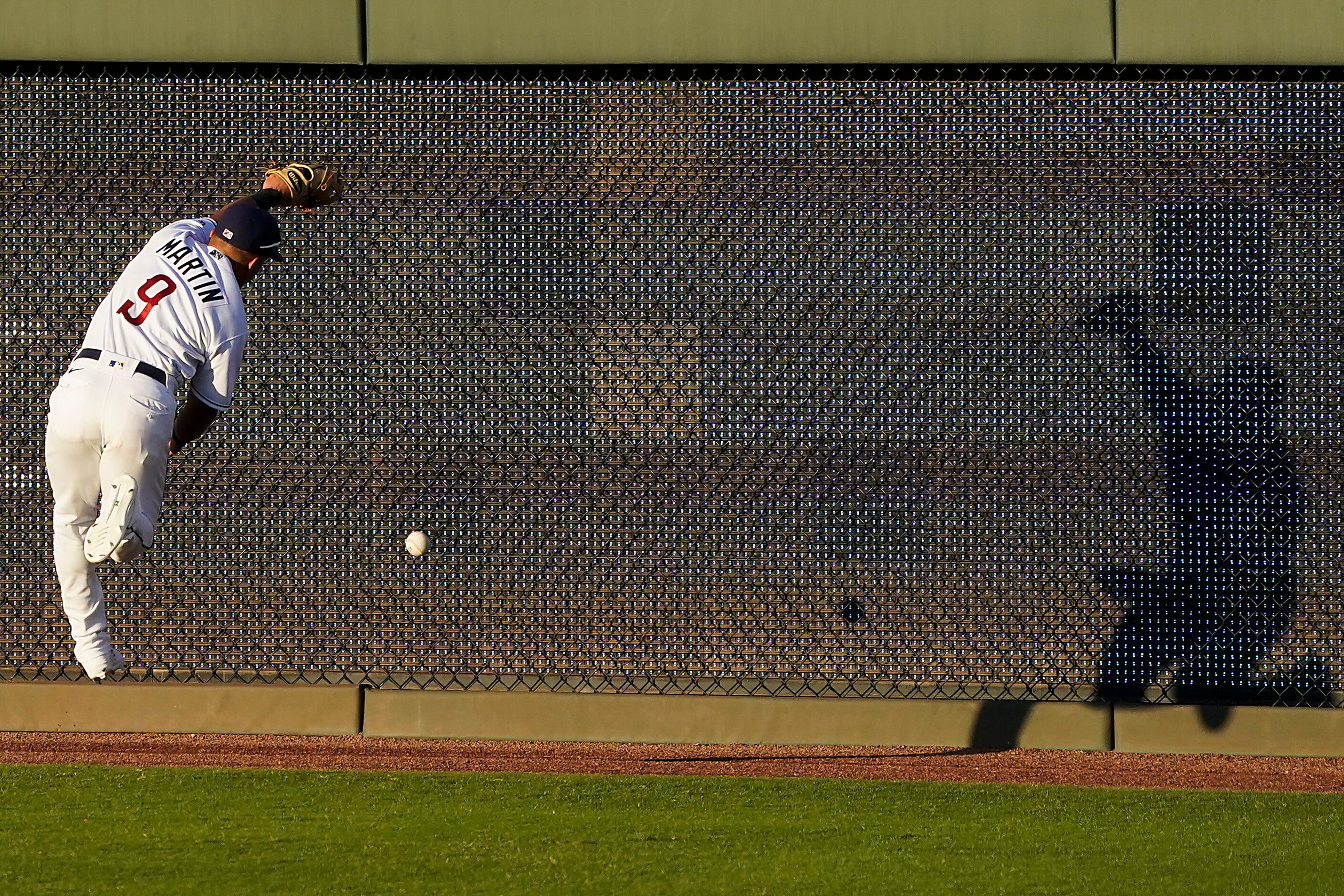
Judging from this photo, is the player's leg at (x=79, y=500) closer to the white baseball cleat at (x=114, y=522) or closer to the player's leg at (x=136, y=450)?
the player's leg at (x=136, y=450)

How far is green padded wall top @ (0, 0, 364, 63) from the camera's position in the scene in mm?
5871

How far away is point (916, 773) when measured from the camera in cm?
541

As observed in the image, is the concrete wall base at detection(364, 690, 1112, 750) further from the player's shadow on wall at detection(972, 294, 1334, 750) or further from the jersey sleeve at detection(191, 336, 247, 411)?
the jersey sleeve at detection(191, 336, 247, 411)

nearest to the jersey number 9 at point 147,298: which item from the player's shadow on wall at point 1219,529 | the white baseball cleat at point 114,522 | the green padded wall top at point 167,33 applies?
the white baseball cleat at point 114,522

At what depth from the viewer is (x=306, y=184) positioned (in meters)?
5.04

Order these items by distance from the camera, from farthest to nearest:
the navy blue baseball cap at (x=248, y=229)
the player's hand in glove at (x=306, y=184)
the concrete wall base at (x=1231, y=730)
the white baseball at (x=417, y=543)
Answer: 1. the concrete wall base at (x=1231, y=730)
2. the white baseball at (x=417, y=543)
3. the player's hand in glove at (x=306, y=184)
4. the navy blue baseball cap at (x=248, y=229)

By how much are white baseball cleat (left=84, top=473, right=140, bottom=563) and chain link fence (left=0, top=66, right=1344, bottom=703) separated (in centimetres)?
141

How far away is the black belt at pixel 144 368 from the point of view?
465 centimetres

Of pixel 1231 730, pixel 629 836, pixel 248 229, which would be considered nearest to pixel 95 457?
pixel 248 229

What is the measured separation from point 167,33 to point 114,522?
90.5 inches

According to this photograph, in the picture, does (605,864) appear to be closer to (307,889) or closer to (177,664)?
(307,889)

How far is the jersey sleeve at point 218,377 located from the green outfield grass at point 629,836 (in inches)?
48.0

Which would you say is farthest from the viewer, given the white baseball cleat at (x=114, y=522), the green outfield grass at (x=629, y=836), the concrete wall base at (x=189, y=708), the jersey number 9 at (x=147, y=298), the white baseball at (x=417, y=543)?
the concrete wall base at (x=189, y=708)

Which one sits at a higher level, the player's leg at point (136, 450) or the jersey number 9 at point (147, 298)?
the jersey number 9 at point (147, 298)
